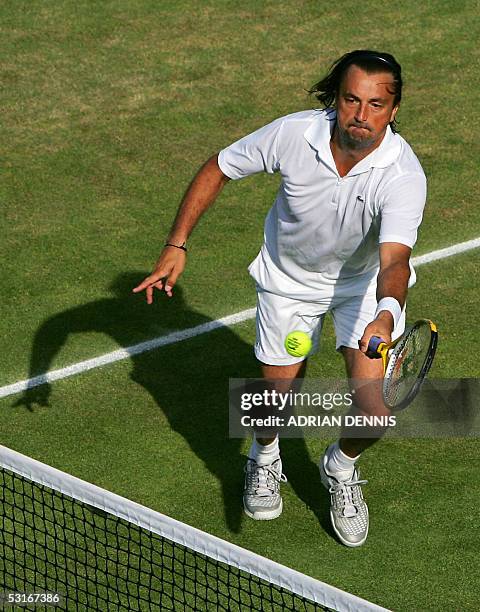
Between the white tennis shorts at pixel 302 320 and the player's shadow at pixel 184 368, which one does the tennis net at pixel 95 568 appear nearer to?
the player's shadow at pixel 184 368

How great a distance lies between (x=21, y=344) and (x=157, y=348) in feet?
3.56

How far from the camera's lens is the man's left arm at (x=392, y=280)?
6.13 m

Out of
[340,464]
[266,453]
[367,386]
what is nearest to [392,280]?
[367,386]

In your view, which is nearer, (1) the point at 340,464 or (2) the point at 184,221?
(2) the point at 184,221

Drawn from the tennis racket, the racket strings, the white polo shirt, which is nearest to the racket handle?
the tennis racket

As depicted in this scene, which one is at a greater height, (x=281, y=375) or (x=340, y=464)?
(x=281, y=375)

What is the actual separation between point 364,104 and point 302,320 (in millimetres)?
1608

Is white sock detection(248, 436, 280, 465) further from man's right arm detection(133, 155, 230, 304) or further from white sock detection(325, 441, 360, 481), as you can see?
man's right arm detection(133, 155, 230, 304)

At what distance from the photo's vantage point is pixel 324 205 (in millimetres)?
6984

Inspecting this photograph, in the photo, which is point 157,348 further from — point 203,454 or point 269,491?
point 269,491

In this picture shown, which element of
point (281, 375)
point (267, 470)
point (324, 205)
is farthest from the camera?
point (267, 470)

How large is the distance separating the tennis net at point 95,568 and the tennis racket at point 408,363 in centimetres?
122

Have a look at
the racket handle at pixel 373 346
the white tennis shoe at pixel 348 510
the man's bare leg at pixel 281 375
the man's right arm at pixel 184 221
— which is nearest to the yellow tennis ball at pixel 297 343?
the man's bare leg at pixel 281 375

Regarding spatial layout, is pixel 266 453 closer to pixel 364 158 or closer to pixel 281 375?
pixel 281 375
